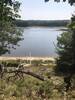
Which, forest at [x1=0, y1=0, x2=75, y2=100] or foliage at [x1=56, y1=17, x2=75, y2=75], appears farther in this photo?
foliage at [x1=56, y1=17, x2=75, y2=75]

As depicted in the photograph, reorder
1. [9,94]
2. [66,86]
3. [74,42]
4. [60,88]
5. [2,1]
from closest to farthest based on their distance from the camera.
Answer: [9,94] → [66,86] → [60,88] → [2,1] → [74,42]

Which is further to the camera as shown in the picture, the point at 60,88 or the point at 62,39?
the point at 62,39

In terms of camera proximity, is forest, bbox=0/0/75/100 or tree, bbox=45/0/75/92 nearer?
forest, bbox=0/0/75/100

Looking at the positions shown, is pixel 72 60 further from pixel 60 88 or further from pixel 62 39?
pixel 60 88

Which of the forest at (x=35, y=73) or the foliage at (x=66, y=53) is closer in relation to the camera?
the forest at (x=35, y=73)

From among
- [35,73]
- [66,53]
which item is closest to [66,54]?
[66,53]

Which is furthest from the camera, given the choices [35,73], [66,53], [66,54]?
[66,53]

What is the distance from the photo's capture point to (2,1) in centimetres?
1575

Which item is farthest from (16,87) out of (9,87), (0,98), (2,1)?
(2,1)

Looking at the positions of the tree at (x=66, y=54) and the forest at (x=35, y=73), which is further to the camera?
the tree at (x=66, y=54)

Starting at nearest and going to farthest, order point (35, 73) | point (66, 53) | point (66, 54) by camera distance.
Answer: point (35, 73) → point (66, 54) → point (66, 53)

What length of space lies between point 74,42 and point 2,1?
68.6ft

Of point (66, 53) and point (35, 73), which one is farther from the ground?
point (35, 73)

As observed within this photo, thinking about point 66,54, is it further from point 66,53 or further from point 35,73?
point 35,73
